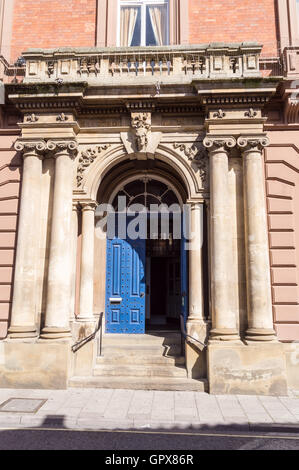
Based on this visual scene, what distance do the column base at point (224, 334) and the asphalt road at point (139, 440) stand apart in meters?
2.07

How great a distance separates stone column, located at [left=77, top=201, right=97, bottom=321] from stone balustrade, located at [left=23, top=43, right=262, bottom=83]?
3.14 m

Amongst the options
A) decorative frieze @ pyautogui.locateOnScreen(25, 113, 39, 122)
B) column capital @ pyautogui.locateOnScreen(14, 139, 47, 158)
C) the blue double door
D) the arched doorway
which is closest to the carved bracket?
the arched doorway

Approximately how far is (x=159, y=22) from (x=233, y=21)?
6.85ft

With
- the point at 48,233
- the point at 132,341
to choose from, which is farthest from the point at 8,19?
the point at 132,341

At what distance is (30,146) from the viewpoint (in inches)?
306

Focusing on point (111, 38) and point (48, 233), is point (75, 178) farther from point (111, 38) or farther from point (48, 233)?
point (111, 38)

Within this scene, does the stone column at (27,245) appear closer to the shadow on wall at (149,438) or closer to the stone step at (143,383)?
the stone step at (143,383)

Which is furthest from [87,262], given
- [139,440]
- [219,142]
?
[139,440]

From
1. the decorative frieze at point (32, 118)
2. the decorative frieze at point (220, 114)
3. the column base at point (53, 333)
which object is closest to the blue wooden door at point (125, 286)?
the column base at point (53, 333)

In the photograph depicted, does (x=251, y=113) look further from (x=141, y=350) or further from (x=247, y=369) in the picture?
(x=141, y=350)

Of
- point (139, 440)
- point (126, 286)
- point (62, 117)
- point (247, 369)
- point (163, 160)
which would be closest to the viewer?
point (139, 440)

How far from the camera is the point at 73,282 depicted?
800 cm

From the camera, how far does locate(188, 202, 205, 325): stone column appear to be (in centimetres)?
756

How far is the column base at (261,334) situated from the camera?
22.3 feet
